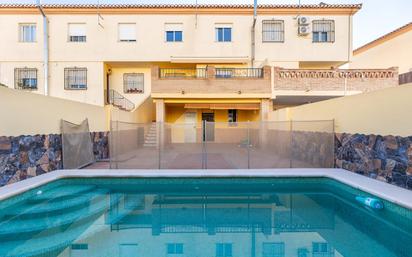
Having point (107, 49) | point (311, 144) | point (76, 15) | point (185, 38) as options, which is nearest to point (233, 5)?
point (185, 38)

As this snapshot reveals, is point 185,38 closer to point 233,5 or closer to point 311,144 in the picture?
point 233,5

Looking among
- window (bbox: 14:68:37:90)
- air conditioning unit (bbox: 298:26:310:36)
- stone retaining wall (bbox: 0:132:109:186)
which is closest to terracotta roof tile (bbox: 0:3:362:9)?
air conditioning unit (bbox: 298:26:310:36)

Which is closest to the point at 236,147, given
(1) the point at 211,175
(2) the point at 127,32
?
(1) the point at 211,175

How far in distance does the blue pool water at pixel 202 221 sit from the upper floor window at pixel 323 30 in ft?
52.6

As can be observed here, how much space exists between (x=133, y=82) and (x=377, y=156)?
18811mm

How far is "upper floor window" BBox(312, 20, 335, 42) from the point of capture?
831 inches

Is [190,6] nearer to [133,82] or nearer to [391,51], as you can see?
[133,82]

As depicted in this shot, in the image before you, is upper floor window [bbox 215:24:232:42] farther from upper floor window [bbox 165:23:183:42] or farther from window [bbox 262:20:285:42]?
upper floor window [bbox 165:23:183:42]

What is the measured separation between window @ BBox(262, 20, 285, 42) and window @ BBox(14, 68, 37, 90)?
1937 cm

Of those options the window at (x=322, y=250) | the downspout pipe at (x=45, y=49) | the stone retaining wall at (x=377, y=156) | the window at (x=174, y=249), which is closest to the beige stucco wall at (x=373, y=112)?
the stone retaining wall at (x=377, y=156)

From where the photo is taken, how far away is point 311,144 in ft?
38.9

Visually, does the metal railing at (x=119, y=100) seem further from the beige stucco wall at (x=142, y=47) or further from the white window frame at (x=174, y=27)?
the white window frame at (x=174, y=27)

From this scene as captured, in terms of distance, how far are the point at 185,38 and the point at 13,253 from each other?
18903mm

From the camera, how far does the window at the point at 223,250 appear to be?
4.93 m
